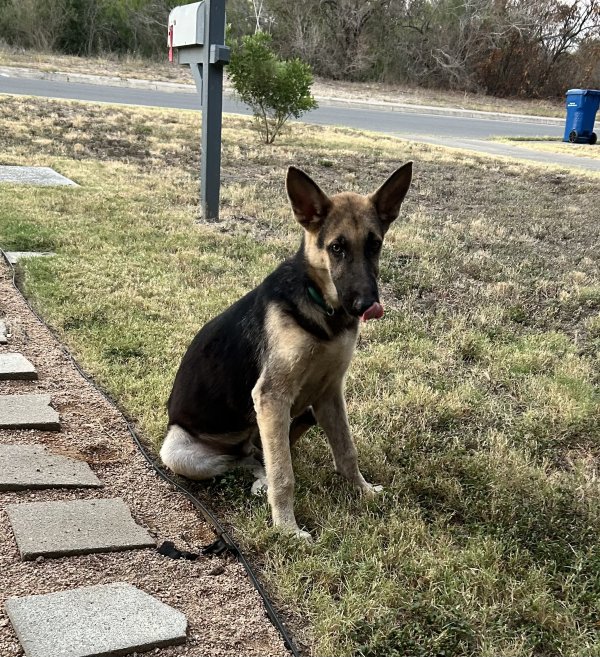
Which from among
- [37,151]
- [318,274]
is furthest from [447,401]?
[37,151]

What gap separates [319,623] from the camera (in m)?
2.51

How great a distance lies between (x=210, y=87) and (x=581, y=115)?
16691mm

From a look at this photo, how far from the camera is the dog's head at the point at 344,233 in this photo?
9.89ft

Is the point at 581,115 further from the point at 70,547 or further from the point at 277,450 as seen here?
the point at 70,547

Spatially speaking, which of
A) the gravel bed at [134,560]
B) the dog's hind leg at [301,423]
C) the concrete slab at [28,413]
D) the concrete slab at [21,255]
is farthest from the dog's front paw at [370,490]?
the concrete slab at [21,255]

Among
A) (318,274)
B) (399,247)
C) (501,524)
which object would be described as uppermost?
(318,274)

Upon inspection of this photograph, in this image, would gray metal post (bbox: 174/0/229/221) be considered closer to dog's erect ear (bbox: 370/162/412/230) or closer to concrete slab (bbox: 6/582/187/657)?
dog's erect ear (bbox: 370/162/412/230)

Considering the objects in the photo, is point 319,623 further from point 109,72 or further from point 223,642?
point 109,72

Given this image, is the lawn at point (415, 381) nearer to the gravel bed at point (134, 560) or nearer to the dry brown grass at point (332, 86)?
the gravel bed at point (134, 560)

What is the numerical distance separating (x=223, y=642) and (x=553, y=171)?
1343cm

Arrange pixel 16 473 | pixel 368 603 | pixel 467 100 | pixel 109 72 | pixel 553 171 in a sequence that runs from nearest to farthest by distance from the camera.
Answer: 1. pixel 368 603
2. pixel 16 473
3. pixel 553 171
4. pixel 109 72
5. pixel 467 100

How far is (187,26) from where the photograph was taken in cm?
840

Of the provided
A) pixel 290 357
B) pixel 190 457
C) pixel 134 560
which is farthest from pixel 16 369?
pixel 290 357

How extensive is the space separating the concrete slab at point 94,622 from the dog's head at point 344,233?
4.73 feet
